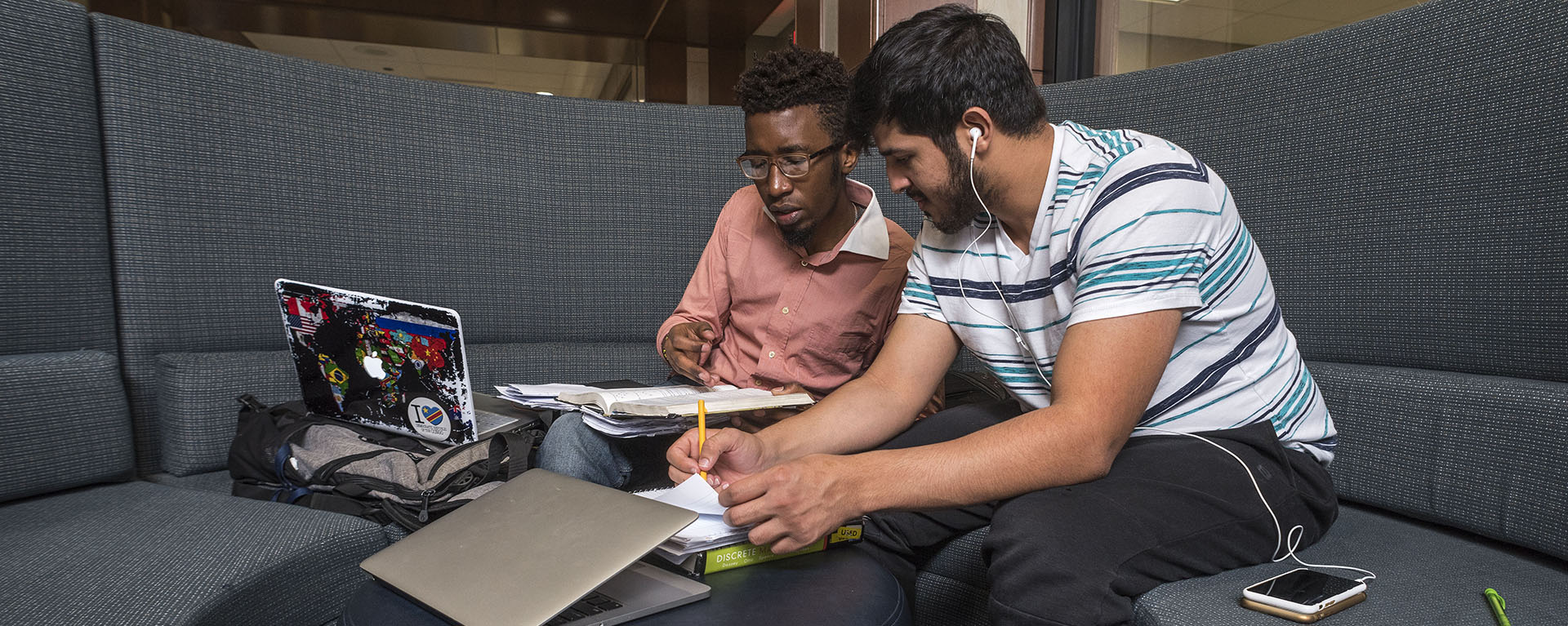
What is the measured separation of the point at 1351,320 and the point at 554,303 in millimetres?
1679

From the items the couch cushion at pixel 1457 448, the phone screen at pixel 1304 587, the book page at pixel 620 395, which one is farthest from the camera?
the book page at pixel 620 395

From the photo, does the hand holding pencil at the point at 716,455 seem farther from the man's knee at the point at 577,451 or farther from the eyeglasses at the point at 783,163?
the eyeglasses at the point at 783,163

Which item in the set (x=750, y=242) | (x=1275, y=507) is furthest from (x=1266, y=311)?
(x=750, y=242)

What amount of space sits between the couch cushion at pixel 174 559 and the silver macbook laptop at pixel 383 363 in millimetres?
216

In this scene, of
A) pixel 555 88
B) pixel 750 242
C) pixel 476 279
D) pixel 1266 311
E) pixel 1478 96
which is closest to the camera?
pixel 1266 311

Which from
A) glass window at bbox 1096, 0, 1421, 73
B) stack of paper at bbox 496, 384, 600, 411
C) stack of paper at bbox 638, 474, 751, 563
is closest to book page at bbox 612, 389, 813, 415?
stack of paper at bbox 496, 384, 600, 411

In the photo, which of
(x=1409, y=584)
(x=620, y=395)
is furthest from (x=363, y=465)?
(x=1409, y=584)

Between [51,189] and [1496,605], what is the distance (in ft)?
7.20

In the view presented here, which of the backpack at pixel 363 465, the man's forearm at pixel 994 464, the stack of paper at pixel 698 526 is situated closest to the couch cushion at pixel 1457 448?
the man's forearm at pixel 994 464

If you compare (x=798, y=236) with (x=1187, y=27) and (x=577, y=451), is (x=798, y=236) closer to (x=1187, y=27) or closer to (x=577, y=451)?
(x=577, y=451)

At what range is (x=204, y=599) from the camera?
3.36 feet

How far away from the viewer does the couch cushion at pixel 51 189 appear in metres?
1.44

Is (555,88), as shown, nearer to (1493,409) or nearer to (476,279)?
(476,279)

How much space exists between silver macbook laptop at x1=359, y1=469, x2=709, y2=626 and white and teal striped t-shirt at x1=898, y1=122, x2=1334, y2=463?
0.56 metres
